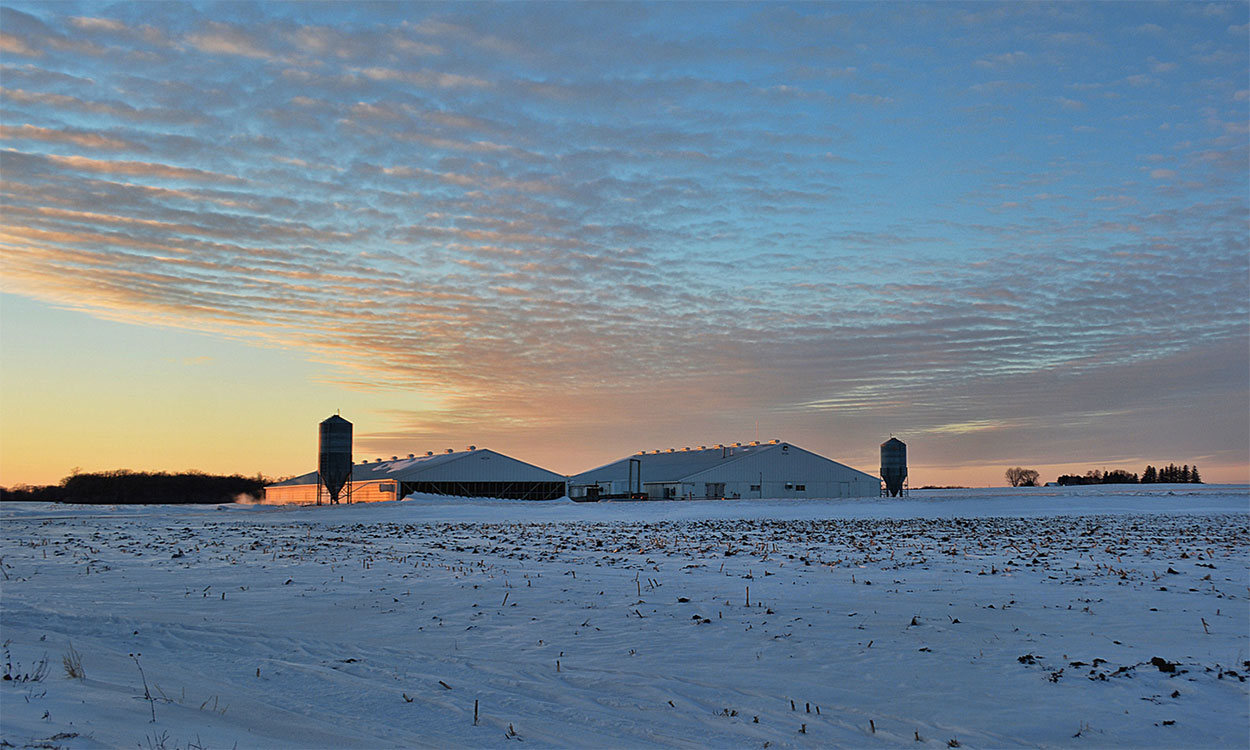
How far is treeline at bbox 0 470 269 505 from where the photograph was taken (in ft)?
352

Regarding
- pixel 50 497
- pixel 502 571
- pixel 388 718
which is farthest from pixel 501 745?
pixel 50 497

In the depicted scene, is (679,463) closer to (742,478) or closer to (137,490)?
(742,478)

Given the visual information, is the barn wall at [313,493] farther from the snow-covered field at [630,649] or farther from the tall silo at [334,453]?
the snow-covered field at [630,649]

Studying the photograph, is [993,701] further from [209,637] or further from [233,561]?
[233,561]

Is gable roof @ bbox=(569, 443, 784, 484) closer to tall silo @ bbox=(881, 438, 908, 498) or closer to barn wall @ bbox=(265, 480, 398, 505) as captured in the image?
tall silo @ bbox=(881, 438, 908, 498)

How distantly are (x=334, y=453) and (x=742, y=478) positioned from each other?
40189mm

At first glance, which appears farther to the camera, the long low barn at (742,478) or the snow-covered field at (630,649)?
the long low barn at (742,478)

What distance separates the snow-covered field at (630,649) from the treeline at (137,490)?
96.7 metres

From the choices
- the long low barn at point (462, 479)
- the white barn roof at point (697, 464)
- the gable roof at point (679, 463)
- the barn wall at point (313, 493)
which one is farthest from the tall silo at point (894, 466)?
the barn wall at point (313, 493)

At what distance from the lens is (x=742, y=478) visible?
93.5m

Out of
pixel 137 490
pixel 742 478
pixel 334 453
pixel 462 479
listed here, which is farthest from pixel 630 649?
pixel 137 490

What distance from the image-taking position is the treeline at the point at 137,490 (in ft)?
352

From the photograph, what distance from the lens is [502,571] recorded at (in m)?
18.9

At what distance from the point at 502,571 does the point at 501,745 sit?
431 inches
